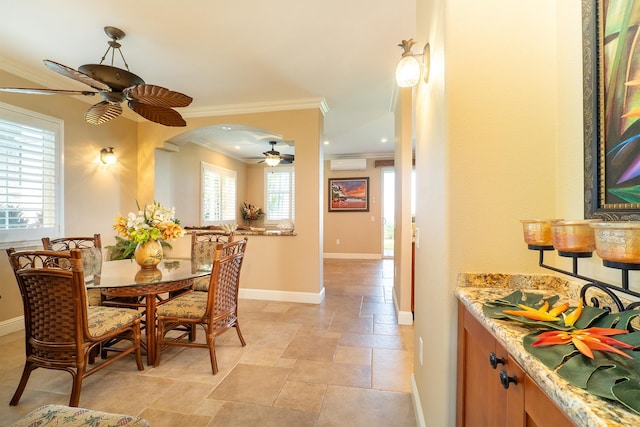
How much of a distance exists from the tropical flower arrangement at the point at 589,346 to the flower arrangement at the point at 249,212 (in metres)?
→ 7.12

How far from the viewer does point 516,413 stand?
0.70m

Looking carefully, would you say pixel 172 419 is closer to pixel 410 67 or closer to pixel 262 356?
pixel 262 356

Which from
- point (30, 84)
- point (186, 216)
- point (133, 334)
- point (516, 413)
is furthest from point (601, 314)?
point (186, 216)

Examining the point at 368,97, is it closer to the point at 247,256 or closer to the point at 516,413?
the point at 247,256

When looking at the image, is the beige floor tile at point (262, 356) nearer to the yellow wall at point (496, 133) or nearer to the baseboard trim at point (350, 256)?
the yellow wall at point (496, 133)

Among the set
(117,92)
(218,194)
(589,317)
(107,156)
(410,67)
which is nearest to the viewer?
(589,317)

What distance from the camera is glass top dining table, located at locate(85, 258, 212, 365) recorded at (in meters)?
2.02

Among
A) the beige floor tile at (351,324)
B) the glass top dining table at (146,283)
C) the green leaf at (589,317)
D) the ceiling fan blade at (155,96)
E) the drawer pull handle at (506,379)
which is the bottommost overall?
the beige floor tile at (351,324)

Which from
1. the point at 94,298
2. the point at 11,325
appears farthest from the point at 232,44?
the point at 11,325

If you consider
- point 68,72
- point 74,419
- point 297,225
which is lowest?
point 74,419

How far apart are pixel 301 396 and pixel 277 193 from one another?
6373 mm

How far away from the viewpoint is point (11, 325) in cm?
287

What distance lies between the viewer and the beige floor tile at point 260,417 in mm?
1653

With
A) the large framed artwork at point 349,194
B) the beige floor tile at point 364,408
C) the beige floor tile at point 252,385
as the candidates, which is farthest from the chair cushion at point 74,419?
the large framed artwork at point 349,194
